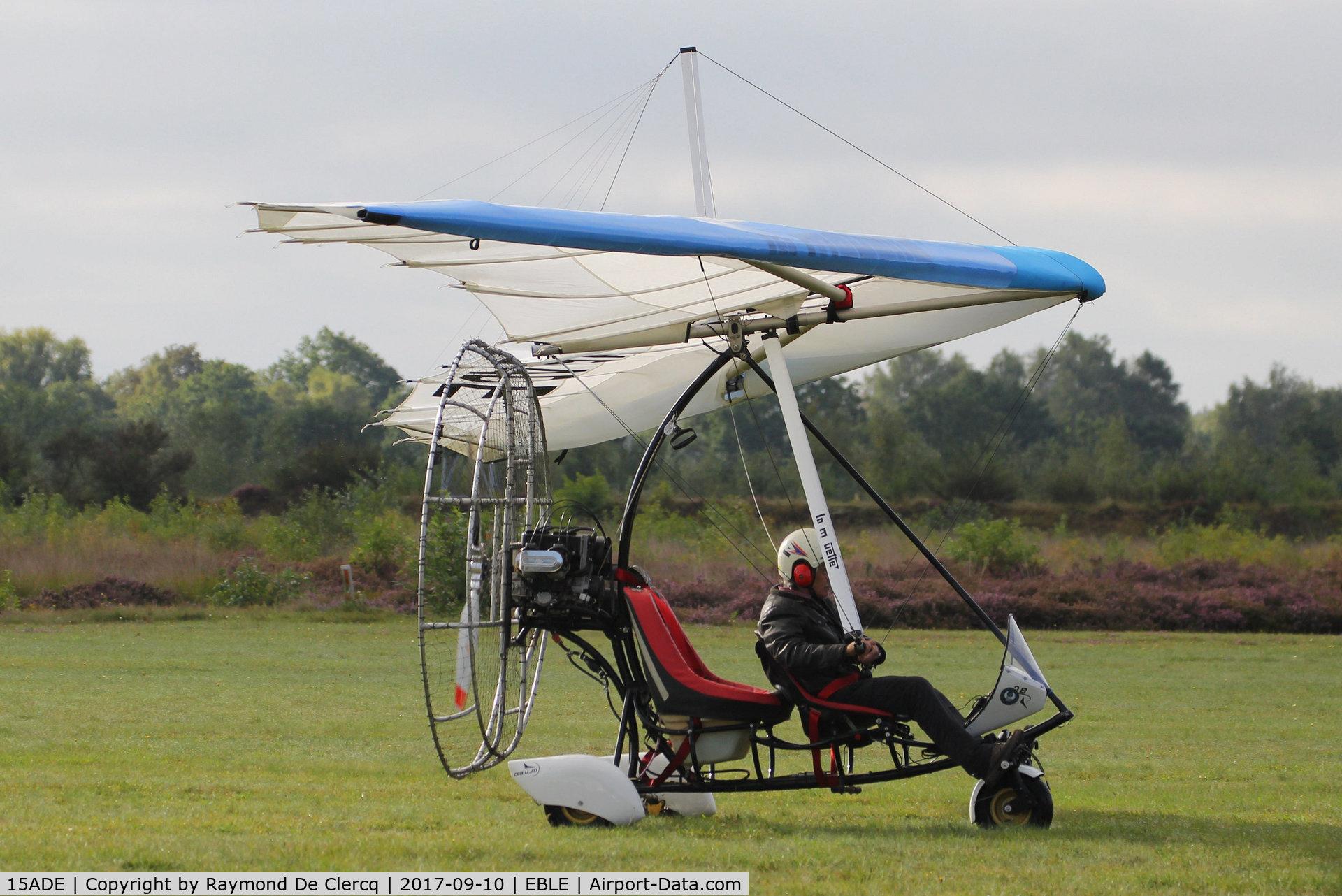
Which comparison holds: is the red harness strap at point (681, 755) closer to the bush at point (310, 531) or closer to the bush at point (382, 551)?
the bush at point (382, 551)

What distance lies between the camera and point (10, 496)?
3962 centimetres

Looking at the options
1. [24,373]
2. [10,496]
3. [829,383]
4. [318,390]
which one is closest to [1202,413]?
[829,383]

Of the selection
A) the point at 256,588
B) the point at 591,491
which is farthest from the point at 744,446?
the point at 256,588

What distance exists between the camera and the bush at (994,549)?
1212 inches

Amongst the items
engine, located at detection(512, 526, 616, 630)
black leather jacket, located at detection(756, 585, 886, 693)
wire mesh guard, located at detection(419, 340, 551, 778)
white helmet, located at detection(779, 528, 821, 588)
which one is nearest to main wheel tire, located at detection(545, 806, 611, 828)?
wire mesh guard, located at detection(419, 340, 551, 778)

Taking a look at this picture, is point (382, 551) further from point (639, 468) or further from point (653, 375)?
point (639, 468)

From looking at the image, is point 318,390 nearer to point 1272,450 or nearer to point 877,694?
point 1272,450

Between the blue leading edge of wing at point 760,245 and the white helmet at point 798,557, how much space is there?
1.52 m

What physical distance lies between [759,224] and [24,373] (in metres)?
89.0

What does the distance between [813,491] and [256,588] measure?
21935 millimetres

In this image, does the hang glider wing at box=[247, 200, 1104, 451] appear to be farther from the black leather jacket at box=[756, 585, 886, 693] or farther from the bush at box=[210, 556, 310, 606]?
the bush at box=[210, 556, 310, 606]

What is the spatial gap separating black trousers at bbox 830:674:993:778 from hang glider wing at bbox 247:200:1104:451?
7.30 feet

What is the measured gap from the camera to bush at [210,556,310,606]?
2652 cm

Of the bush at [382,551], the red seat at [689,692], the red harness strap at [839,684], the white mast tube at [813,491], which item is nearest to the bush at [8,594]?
the bush at [382,551]
